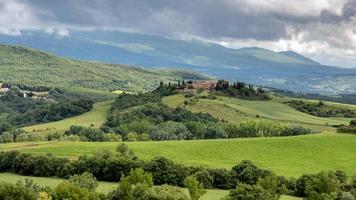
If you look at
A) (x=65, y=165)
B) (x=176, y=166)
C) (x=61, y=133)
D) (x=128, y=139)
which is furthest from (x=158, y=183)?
(x=61, y=133)

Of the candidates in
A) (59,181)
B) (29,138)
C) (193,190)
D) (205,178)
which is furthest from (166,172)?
(29,138)

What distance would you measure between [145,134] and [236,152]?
5470cm

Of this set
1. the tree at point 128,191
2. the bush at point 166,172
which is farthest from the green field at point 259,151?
the tree at point 128,191

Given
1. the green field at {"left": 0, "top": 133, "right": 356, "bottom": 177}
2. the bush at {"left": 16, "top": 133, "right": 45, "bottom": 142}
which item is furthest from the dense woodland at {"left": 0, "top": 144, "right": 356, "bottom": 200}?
the bush at {"left": 16, "top": 133, "right": 45, "bottom": 142}

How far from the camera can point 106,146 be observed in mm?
133500

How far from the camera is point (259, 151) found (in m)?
135

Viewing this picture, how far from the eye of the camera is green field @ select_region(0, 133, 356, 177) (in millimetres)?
120875

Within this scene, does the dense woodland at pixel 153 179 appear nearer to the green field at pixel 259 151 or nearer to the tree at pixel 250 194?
the tree at pixel 250 194

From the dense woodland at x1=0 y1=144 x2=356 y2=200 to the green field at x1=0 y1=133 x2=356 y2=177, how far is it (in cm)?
1124

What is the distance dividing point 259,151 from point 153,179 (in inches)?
1725

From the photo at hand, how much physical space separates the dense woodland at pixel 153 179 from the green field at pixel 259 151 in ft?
36.9

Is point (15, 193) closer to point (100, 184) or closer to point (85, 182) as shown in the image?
point (85, 182)

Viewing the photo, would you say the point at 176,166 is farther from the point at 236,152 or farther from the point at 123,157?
the point at 236,152

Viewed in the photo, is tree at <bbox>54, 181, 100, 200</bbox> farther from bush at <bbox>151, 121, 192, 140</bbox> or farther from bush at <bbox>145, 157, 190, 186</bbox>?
bush at <bbox>151, 121, 192, 140</bbox>
